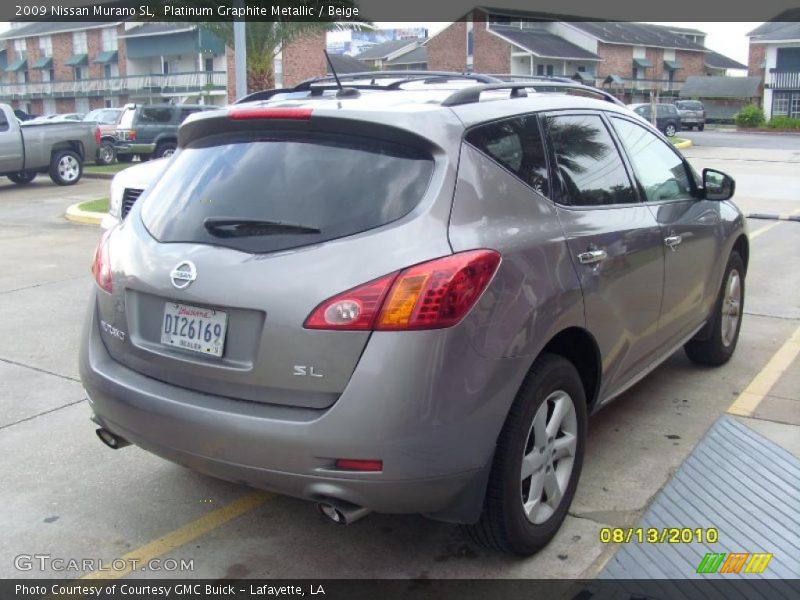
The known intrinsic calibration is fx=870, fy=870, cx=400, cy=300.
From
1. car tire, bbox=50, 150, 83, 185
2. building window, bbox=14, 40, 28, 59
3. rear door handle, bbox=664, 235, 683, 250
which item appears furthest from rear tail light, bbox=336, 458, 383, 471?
building window, bbox=14, 40, 28, 59

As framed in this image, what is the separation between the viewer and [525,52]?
62188 millimetres

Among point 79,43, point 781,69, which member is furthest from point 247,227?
point 79,43

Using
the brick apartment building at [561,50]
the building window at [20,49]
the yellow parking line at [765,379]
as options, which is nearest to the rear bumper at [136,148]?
the yellow parking line at [765,379]

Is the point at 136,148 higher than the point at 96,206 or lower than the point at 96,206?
higher

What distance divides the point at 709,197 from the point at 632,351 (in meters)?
1.50

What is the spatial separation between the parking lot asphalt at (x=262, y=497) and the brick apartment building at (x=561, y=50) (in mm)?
57561

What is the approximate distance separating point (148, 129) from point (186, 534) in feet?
78.0

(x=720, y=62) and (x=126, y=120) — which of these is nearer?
(x=126, y=120)

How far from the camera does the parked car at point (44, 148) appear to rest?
60.7ft

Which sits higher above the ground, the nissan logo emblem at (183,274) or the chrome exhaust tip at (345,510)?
the nissan logo emblem at (183,274)

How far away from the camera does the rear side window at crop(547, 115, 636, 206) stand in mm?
3805

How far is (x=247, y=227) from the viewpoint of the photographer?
3.17m

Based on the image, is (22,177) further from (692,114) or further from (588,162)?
(692,114)

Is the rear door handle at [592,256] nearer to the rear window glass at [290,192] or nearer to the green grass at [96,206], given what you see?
the rear window glass at [290,192]
